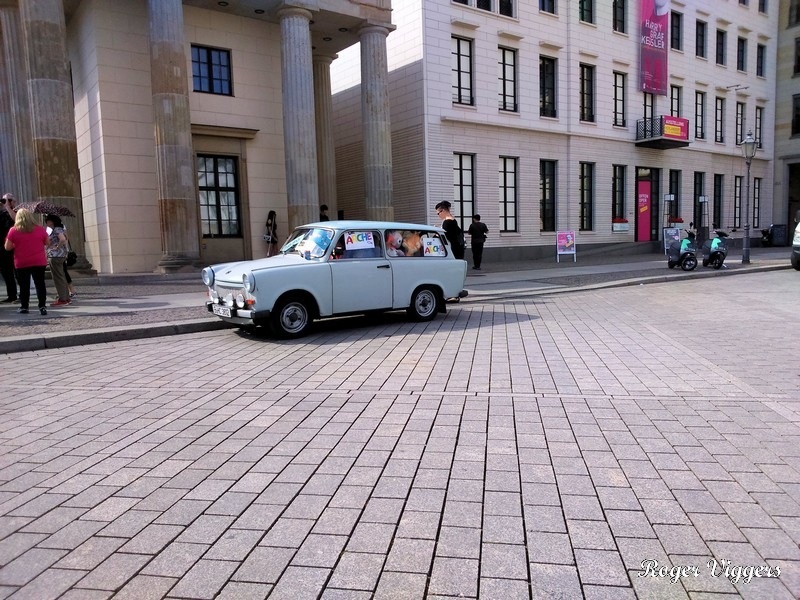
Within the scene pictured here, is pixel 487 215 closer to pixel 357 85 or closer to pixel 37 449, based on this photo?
pixel 357 85

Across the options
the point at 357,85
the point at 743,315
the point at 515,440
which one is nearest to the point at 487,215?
the point at 357,85

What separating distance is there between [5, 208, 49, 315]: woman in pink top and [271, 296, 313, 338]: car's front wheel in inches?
182

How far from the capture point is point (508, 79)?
23.0 metres

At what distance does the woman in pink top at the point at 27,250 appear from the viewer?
9047 millimetres

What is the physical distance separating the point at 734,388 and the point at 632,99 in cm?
2608

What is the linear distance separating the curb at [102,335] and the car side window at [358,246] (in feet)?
8.06

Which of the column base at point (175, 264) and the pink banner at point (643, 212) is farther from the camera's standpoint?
the pink banner at point (643, 212)

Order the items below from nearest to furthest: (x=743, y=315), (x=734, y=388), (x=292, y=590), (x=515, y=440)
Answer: (x=292, y=590)
(x=515, y=440)
(x=734, y=388)
(x=743, y=315)

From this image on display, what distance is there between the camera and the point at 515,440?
3.75 meters

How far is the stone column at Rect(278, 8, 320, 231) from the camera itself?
53.7 feet

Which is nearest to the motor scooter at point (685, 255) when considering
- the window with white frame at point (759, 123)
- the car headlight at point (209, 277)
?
the car headlight at point (209, 277)

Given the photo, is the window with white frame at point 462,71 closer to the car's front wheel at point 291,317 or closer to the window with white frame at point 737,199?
the car's front wheel at point 291,317

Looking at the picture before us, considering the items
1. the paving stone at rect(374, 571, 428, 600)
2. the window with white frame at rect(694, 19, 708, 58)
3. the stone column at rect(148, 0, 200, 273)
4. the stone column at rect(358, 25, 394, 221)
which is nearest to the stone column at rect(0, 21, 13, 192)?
the stone column at rect(148, 0, 200, 273)

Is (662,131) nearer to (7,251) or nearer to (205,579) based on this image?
(7,251)
